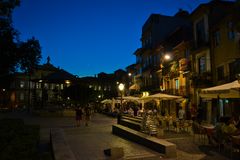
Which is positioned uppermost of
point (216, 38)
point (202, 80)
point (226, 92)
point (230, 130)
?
point (216, 38)

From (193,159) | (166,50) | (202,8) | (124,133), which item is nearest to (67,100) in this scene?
(166,50)

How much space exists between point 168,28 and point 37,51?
96.6 feet

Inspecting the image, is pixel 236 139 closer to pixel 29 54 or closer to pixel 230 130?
pixel 230 130

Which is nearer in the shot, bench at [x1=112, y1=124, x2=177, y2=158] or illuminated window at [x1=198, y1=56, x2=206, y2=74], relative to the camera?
bench at [x1=112, y1=124, x2=177, y2=158]

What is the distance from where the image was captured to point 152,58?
41.6 metres

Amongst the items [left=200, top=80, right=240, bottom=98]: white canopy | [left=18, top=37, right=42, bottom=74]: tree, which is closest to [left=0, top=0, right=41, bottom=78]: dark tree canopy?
[left=18, top=37, right=42, bottom=74]: tree

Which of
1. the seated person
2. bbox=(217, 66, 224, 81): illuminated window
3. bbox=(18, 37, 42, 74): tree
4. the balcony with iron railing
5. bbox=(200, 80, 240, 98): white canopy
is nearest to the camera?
the seated person

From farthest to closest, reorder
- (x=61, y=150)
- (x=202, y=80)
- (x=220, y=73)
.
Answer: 1. (x=202, y=80)
2. (x=220, y=73)
3. (x=61, y=150)

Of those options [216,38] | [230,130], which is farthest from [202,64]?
[230,130]

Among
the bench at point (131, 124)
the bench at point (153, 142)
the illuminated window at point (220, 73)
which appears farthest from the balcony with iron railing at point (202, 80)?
the bench at point (153, 142)

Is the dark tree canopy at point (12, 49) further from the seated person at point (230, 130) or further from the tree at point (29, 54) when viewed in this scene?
the seated person at point (230, 130)

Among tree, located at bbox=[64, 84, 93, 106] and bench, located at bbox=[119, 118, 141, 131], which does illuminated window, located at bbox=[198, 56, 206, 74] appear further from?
tree, located at bbox=[64, 84, 93, 106]

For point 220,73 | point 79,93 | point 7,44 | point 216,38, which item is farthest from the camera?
point 79,93

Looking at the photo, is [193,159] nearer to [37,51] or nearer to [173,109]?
[37,51]
